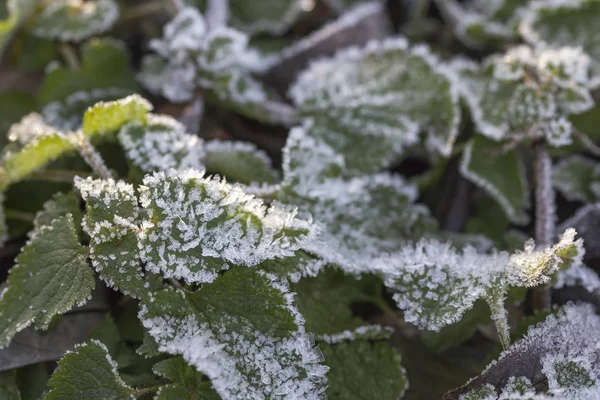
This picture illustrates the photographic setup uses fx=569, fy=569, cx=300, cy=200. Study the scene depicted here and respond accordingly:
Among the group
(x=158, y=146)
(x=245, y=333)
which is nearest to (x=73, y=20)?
(x=158, y=146)

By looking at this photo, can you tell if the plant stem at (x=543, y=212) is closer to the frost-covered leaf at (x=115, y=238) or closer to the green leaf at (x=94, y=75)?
the frost-covered leaf at (x=115, y=238)

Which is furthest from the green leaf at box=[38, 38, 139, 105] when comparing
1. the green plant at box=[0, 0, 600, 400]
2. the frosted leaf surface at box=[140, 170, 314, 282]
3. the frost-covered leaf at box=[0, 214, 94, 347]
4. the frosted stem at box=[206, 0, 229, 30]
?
the frosted leaf surface at box=[140, 170, 314, 282]

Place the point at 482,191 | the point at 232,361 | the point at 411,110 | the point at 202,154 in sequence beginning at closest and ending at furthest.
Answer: the point at 232,361 → the point at 202,154 → the point at 411,110 → the point at 482,191

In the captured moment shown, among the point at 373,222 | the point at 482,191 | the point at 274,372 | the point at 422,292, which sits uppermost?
the point at 482,191

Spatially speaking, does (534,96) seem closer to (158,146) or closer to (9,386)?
(158,146)

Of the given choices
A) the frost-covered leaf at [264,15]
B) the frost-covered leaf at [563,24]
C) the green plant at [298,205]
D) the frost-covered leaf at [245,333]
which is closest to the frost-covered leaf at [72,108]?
the green plant at [298,205]

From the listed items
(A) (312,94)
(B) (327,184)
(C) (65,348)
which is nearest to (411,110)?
(A) (312,94)

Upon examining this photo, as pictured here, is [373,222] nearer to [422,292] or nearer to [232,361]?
[422,292]
